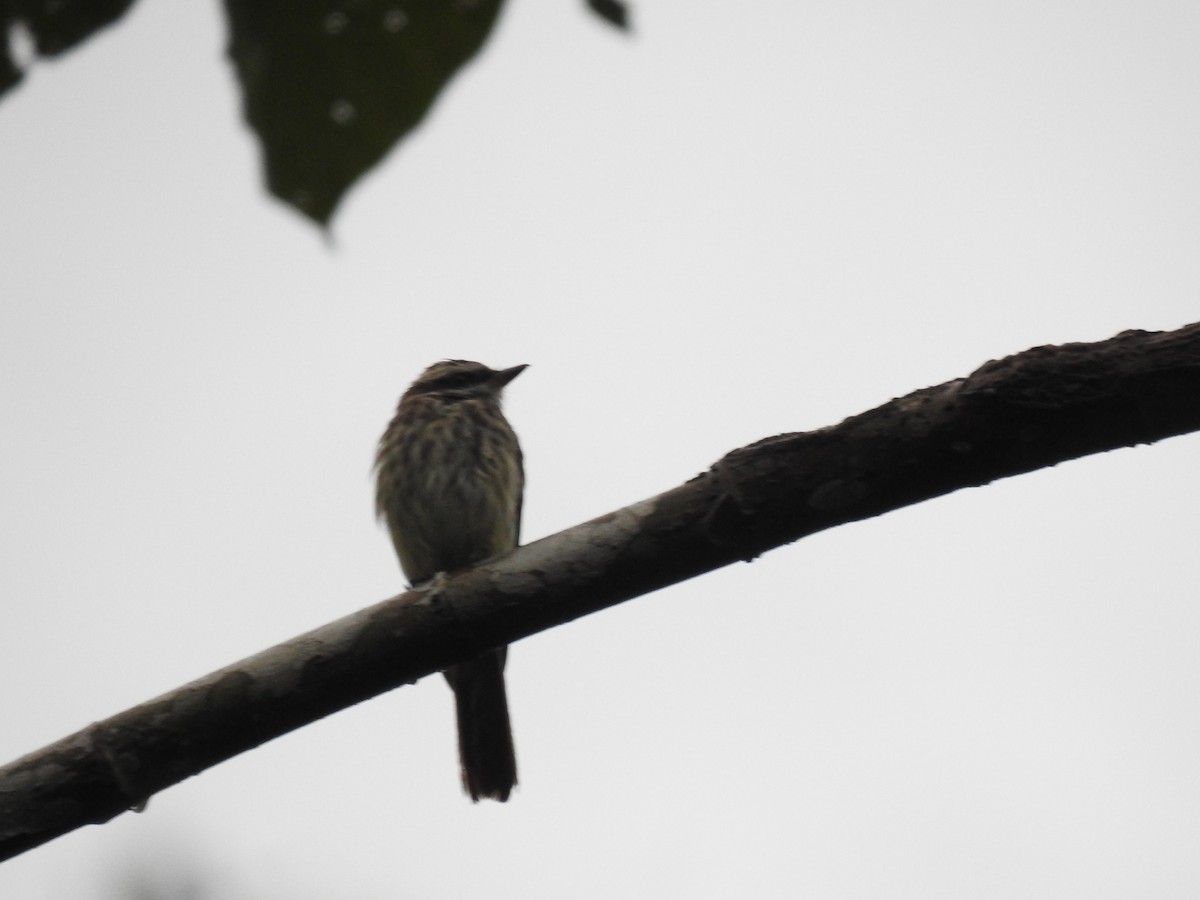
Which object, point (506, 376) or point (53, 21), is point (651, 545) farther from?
point (506, 376)

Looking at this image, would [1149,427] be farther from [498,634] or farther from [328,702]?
[328,702]

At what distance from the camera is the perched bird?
5258mm

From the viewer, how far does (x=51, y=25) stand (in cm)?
99

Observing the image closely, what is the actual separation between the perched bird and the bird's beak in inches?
13.5

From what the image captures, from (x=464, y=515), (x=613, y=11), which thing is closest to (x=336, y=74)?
(x=613, y=11)

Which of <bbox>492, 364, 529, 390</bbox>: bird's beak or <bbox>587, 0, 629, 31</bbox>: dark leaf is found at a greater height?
<bbox>492, 364, 529, 390</bbox>: bird's beak

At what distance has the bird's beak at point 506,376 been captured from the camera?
5930mm

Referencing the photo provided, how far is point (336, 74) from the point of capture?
992 millimetres

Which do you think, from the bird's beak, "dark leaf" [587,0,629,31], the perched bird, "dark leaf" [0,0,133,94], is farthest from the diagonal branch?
the bird's beak

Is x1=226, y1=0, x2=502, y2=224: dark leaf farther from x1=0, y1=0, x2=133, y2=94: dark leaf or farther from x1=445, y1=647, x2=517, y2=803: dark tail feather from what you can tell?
x1=445, y1=647, x2=517, y2=803: dark tail feather

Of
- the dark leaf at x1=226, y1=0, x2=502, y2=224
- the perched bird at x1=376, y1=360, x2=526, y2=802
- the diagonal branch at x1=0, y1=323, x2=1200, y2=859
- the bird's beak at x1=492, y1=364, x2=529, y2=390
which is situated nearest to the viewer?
the dark leaf at x1=226, y1=0, x2=502, y2=224

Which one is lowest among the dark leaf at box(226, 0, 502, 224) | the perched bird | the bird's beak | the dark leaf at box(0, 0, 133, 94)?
the dark leaf at box(226, 0, 502, 224)

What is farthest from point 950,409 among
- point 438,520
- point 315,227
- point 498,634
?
point 438,520

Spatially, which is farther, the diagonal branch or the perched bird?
the perched bird
